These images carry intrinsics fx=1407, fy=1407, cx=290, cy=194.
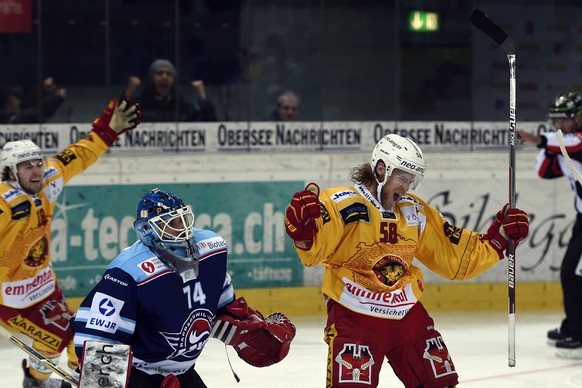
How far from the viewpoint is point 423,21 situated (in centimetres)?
924

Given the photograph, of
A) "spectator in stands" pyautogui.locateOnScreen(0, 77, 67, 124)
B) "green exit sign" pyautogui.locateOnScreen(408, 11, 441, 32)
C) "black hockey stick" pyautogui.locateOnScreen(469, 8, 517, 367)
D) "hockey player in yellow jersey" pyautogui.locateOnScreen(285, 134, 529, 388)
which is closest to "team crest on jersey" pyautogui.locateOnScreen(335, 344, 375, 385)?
"hockey player in yellow jersey" pyautogui.locateOnScreen(285, 134, 529, 388)

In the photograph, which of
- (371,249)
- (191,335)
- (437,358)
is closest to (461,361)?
(437,358)

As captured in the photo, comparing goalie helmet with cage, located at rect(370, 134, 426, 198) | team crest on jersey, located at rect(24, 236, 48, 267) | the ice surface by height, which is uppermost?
goalie helmet with cage, located at rect(370, 134, 426, 198)

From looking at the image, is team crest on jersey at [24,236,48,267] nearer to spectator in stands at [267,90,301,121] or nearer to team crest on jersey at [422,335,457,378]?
team crest on jersey at [422,335,457,378]

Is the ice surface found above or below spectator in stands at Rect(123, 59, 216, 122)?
below

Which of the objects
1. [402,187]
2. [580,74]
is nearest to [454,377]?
[402,187]

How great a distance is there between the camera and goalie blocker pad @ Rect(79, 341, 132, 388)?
397 cm

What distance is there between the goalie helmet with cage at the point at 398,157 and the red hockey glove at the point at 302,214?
0.35 meters

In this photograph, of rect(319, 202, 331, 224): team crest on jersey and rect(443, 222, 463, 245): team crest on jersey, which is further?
rect(443, 222, 463, 245): team crest on jersey

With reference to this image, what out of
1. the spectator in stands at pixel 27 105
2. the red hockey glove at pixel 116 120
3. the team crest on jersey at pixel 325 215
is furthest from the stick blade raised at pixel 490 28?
the spectator in stands at pixel 27 105

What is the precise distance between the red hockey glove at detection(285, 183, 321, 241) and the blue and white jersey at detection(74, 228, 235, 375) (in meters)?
0.33

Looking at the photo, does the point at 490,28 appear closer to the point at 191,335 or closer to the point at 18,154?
the point at 191,335

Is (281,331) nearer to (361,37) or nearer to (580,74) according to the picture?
(361,37)

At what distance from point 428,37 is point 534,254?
1579mm
